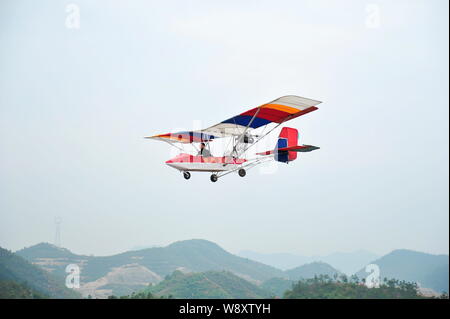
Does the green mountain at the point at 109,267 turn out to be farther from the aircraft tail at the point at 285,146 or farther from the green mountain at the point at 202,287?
the aircraft tail at the point at 285,146

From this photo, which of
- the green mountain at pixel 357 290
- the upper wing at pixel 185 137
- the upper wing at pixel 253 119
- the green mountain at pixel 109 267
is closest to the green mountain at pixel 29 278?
the green mountain at pixel 109 267

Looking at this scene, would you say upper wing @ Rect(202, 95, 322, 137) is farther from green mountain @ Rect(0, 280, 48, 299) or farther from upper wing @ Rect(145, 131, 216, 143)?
green mountain @ Rect(0, 280, 48, 299)

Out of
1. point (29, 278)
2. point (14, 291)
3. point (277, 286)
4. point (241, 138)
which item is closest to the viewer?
point (241, 138)

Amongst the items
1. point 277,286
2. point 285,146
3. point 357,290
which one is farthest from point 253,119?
point 277,286

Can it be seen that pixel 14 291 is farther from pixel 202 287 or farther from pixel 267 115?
pixel 267 115

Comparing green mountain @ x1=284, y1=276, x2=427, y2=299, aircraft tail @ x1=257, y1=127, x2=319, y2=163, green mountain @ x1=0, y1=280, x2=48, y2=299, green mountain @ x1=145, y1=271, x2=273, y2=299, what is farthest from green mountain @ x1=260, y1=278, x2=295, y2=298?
aircraft tail @ x1=257, y1=127, x2=319, y2=163

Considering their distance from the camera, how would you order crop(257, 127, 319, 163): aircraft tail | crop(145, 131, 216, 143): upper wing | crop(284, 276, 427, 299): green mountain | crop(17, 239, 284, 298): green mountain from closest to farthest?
1. crop(145, 131, 216, 143): upper wing
2. crop(257, 127, 319, 163): aircraft tail
3. crop(284, 276, 427, 299): green mountain
4. crop(17, 239, 284, 298): green mountain
